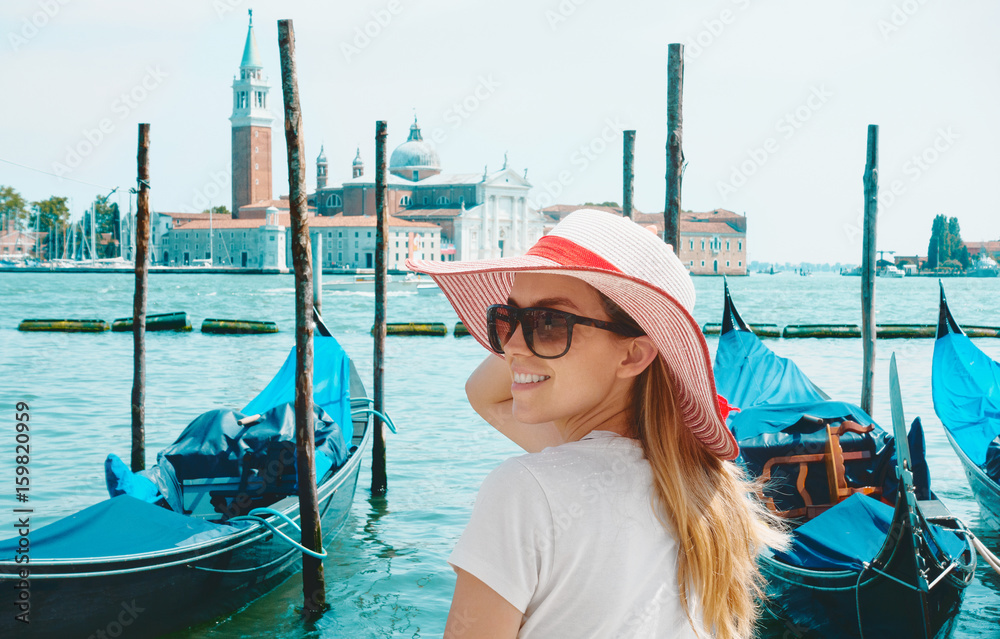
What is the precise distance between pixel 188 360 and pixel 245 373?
5.60 feet

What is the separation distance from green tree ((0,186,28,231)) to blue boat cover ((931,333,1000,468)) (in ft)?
216

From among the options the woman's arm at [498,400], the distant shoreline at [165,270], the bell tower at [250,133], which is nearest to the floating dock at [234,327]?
the woman's arm at [498,400]

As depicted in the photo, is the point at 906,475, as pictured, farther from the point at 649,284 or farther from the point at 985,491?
Result: the point at 985,491

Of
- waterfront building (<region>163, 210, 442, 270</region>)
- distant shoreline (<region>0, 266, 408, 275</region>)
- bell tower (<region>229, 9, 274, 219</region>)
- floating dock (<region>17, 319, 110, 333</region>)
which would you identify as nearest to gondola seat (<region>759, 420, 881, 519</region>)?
floating dock (<region>17, 319, 110, 333</region>)

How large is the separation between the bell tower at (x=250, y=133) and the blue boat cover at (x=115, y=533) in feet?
191

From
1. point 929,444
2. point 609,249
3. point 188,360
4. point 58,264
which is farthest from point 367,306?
point 58,264

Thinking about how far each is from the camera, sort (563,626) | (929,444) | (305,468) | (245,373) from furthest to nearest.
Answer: (245,373) < (929,444) < (305,468) < (563,626)

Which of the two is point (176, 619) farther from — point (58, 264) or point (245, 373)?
point (58, 264)

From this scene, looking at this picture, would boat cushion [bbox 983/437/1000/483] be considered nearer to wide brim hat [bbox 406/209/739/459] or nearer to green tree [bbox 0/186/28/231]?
wide brim hat [bbox 406/209/739/459]

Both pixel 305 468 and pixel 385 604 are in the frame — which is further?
pixel 385 604

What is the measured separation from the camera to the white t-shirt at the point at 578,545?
66 centimetres

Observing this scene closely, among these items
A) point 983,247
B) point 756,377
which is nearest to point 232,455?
point 756,377

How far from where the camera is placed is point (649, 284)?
0.76 m

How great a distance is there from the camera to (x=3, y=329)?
17750 millimetres
